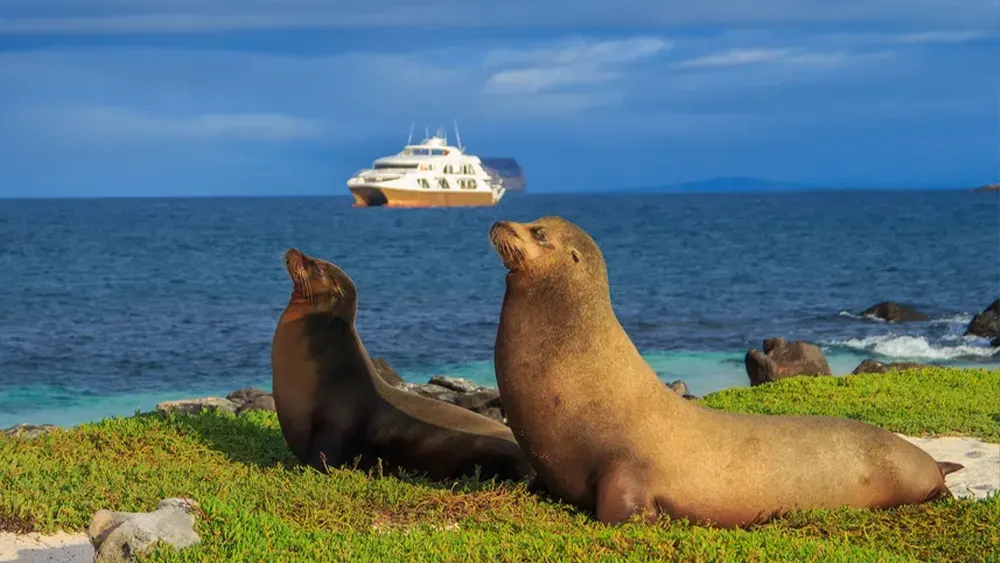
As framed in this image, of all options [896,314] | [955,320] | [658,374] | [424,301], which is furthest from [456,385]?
[424,301]

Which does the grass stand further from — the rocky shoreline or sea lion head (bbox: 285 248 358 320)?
the rocky shoreline

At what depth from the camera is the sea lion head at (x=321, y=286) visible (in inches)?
399

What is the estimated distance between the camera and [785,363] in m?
20.8

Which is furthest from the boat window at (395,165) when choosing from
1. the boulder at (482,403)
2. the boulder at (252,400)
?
the boulder at (482,403)

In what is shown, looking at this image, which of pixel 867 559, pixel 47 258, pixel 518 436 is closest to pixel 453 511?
pixel 518 436

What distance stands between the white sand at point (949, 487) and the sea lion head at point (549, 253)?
322 centimetres

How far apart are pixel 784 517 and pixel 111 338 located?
28513mm

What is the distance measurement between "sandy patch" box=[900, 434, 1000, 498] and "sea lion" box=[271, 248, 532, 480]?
385cm

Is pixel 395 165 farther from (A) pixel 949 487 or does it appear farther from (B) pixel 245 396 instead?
(A) pixel 949 487

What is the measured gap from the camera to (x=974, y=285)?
5047 centimetres

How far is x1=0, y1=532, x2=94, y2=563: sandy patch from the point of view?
7.86 m

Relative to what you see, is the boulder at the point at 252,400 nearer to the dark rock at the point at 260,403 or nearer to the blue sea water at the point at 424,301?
the dark rock at the point at 260,403

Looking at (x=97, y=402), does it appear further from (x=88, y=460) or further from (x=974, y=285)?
(x=974, y=285)

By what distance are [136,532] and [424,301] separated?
37.4 m
